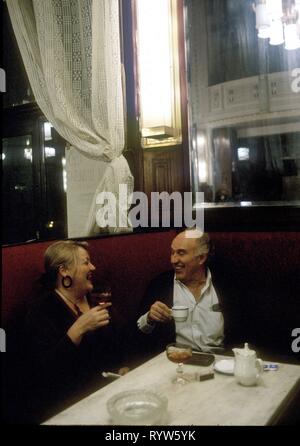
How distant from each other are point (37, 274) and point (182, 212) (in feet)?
4.57

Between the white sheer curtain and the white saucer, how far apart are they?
1.44m

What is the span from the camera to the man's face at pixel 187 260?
8.46 ft

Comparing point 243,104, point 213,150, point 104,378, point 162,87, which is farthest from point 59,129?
point 104,378

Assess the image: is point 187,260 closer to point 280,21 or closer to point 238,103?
point 238,103

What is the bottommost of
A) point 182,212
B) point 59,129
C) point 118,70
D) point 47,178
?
point 182,212

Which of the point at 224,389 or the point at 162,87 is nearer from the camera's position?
the point at 224,389

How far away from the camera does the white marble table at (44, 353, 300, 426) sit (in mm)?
1357

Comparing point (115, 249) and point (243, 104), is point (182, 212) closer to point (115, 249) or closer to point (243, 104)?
point (115, 249)

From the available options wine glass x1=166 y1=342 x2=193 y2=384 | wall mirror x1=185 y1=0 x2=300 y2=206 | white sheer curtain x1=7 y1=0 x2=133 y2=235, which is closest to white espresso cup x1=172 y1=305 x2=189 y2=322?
wine glass x1=166 y1=342 x2=193 y2=384

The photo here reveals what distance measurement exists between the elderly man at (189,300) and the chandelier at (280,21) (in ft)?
4.89

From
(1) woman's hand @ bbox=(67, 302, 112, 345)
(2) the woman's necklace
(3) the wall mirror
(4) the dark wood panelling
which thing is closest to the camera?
(1) woman's hand @ bbox=(67, 302, 112, 345)

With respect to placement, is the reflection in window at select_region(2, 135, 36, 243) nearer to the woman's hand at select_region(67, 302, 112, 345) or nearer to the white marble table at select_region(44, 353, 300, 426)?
the woman's hand at select_region(67, 302, 112, 345)

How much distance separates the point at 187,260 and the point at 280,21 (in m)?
1.76

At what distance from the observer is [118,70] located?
10.2 feet
